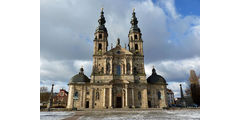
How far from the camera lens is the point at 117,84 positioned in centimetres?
3222

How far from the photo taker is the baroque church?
104ft

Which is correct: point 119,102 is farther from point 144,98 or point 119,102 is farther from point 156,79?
point 156,79

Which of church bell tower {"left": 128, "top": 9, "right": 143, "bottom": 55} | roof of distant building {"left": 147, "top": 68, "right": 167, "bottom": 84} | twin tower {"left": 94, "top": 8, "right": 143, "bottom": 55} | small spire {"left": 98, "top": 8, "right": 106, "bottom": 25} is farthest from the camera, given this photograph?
small spire {"left": 98, "top": 8, "right": 106, "bottom": 25}

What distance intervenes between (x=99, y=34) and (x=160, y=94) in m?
20.8

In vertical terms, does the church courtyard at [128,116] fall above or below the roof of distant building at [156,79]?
below

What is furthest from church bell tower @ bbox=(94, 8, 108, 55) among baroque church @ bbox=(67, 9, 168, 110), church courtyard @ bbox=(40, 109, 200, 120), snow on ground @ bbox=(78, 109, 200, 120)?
snow on ground @ bbox=(78, 109, 200, 120)

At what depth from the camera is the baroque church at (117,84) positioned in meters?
31.6

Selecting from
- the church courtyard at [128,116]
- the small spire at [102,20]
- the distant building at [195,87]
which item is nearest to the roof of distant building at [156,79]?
the distant building at [195,87]

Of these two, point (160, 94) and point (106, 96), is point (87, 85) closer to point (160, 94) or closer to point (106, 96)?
point (106, 96)

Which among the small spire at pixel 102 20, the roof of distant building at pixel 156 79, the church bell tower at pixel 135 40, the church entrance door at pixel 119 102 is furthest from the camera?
the small spire at pixel 102 20

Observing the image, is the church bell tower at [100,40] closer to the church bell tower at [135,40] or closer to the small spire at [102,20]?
the small spire at [102,20]

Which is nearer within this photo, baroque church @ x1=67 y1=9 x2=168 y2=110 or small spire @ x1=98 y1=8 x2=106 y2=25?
baroque church @ x1=67 y1=9 x2=168 y2=110

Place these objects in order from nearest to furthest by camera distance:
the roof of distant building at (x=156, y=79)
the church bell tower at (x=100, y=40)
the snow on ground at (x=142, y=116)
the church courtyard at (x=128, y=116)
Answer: the snow on ground at (x=142, y=116), the church courtyard at (x=128, y=116), the roof of distant building at (x=156, y=79), the church bell tower at (x=100, y=40)

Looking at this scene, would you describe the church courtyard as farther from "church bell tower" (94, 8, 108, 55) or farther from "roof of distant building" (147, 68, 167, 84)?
"church bell tower" (94, 8, 108, 55)
